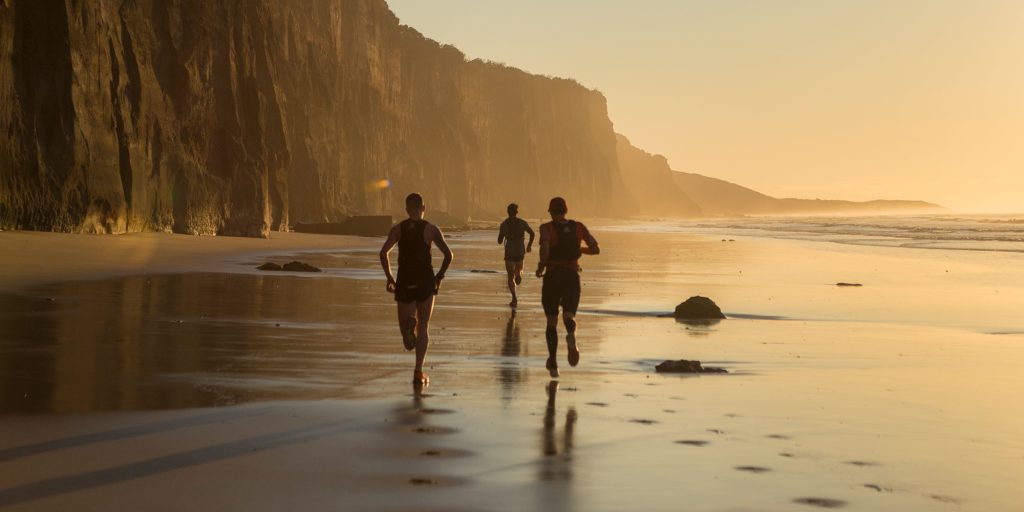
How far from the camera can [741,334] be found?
1589cm

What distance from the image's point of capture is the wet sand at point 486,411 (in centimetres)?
655

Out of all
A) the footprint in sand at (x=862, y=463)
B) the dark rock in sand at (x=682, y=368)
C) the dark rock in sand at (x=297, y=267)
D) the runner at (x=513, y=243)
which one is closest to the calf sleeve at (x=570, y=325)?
the dark rock in sand at (x=682, y=368)

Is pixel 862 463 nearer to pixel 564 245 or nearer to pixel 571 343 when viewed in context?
→ pixel 571 343

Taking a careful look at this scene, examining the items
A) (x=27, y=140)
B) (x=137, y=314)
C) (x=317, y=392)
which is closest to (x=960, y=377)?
(x=317, y=392)

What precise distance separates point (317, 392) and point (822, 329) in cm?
904

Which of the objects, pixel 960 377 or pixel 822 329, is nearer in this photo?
pixel 960 377

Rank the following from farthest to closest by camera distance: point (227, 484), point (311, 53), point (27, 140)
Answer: point (311, 53) < point (27, 140) < point (227, 484)

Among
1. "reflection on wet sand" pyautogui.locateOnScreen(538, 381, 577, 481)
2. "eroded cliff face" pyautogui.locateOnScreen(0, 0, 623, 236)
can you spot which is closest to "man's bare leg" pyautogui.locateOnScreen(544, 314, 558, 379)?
"reflection on wet sand" pyautogui.locateOnScreen(538, 381, 577, 481)

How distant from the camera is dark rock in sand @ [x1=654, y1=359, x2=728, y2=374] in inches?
464

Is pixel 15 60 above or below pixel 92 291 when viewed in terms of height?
above

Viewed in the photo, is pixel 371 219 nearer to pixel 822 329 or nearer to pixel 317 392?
pixel 822 329

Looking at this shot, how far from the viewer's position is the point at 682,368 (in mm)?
11797

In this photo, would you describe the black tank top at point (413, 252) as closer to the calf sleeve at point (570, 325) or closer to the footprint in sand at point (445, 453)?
the calf sleeve at point (570, 325)

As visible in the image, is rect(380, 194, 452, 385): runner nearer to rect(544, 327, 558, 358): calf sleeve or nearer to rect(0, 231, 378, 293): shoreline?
rect(544, 327, 558, 358): calf sleeve
